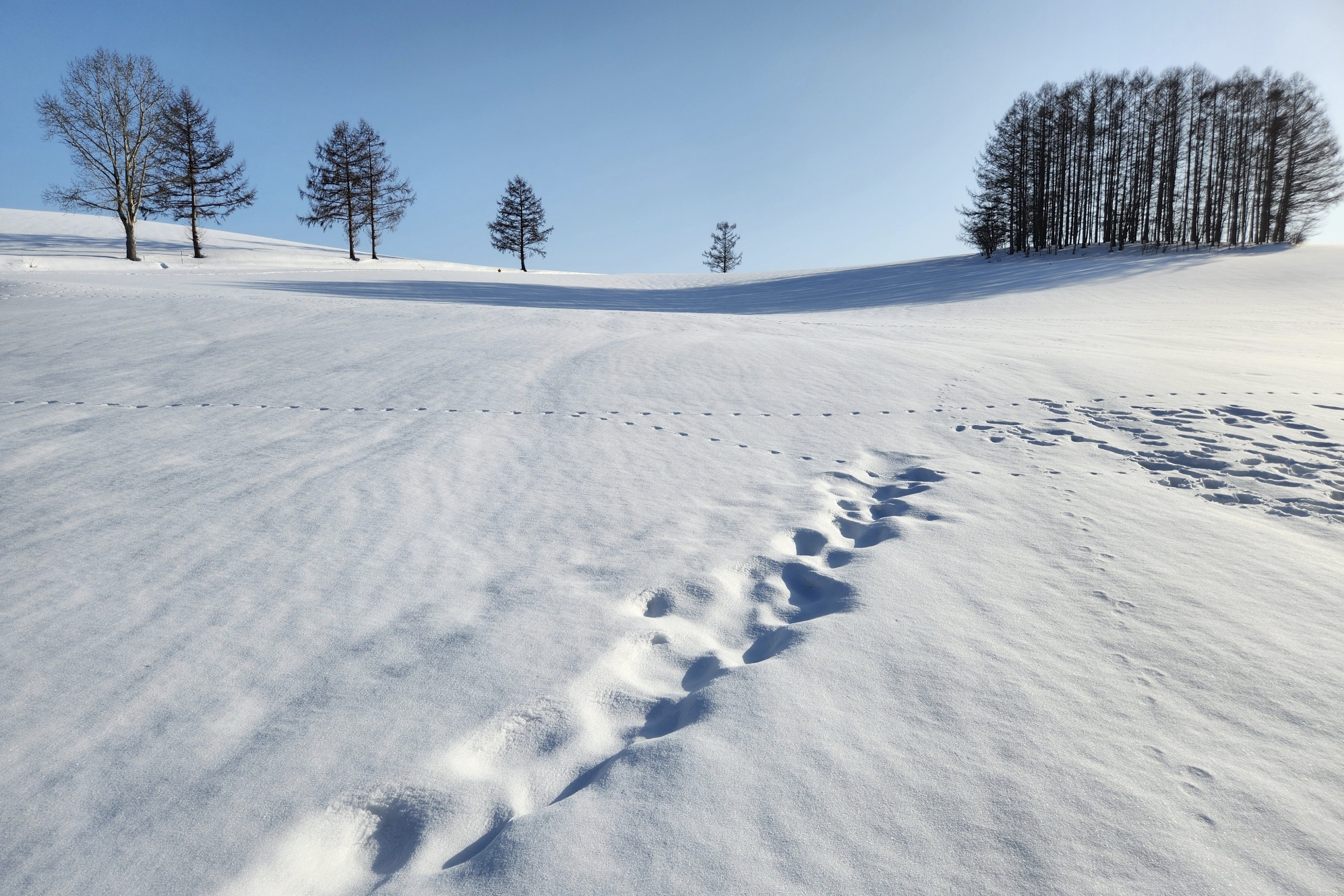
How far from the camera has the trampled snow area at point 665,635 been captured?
128 cm

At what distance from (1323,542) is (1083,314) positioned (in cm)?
1047

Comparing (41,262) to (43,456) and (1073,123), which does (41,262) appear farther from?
(1073,123)

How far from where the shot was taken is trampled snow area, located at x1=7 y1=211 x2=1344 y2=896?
1275mm

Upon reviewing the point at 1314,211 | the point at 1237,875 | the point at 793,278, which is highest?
the point at 1314,211

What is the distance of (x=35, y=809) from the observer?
1378 millimetres

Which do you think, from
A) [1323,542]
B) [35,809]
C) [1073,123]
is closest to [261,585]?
[35,809]

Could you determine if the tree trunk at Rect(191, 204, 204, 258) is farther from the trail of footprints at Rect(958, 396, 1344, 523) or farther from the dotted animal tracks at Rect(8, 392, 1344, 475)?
the trail of footprints at Rect(958, 396, 1344, 523)

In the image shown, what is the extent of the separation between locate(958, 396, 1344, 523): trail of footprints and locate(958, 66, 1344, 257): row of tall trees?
23.9 metres

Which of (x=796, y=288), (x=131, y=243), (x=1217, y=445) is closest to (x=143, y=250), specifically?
(x=131, y=243)

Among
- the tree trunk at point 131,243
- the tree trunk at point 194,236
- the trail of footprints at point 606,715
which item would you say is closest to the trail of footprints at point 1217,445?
the trail of footprints at point 606,715

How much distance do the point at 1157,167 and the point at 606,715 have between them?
32568mm

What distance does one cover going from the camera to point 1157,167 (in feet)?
82.1

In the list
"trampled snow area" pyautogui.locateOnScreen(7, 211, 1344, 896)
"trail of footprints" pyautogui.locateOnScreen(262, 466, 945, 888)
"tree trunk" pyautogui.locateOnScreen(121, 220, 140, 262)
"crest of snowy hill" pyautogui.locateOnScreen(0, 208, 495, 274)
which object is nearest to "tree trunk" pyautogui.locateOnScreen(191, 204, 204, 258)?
"crest of snowy hill" pyautogui.locateOnScreen(0, 208, 495, 274)

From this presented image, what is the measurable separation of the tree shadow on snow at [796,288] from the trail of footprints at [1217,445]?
322 inches
